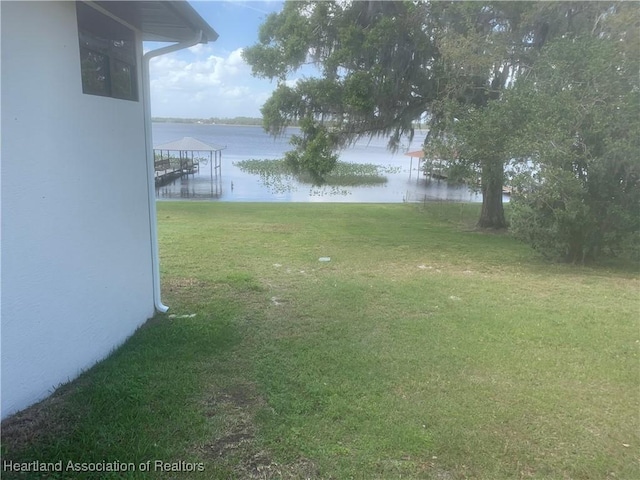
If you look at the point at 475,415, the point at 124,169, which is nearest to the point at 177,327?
the point at 124,169

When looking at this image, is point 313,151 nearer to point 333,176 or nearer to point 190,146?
point 190,146

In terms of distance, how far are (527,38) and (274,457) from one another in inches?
394

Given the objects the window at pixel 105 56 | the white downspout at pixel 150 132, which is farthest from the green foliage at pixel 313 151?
the window at pixel 105 56

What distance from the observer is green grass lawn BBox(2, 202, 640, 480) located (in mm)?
2502

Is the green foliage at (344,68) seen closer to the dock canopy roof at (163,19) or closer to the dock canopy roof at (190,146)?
the dock canopy roof at (163,19)

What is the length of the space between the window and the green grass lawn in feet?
6.77

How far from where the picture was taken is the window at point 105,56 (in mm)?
3258

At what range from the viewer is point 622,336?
4.30 meters

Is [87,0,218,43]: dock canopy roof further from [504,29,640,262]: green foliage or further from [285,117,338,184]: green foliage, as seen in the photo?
[285,117,338,184]: green foliage

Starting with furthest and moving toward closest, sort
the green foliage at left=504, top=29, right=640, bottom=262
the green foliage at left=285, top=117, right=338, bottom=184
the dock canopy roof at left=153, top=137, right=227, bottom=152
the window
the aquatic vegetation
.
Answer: the dock canopy roof at left=153, top=137, right=227, bottom=152 → the aquatic vegetation → the green foliage at left=285, top=117, right=338, bottom=184 → the green foliage at left=504, top=29, right=640, bottom=262 → the window

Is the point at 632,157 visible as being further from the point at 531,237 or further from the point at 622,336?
the point at 622,336

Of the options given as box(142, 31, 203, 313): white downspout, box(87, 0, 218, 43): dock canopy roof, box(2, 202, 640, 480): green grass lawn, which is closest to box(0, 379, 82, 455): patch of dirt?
box(2, 202, 640, 480): green grass lawn

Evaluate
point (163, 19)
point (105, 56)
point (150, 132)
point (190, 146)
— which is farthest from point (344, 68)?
point (190, 146)

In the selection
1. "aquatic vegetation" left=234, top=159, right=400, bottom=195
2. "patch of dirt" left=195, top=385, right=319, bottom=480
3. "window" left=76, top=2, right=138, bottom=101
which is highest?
"window" left=76, top=2, right=138, bottom=101
